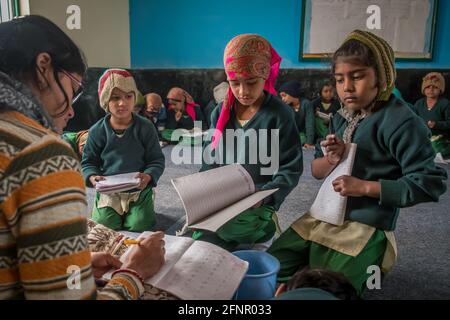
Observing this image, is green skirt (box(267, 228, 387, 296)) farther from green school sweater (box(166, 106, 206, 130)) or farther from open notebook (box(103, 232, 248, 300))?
green school sweater (box(166, 106, 206, 130))

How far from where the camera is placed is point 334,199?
1.38m

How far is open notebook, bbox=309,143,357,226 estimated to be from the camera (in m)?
1.32

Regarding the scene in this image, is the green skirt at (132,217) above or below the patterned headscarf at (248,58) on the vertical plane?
below

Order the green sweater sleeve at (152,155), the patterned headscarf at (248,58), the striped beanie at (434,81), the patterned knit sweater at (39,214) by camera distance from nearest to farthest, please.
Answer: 1. the patterned knit sweater at (39,214)
2. the patterned headscarf at (248,58)
3. the green sweater sleeve at (152,155)
4. the striped beanie at (434,81)

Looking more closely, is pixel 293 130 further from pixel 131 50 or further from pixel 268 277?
pixel 131 50

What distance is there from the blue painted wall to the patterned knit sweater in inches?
165

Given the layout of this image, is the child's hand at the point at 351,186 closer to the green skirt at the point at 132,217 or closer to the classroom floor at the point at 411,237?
the classroom floor at the point at 411,237

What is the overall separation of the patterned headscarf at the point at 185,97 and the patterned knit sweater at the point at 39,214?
393cm

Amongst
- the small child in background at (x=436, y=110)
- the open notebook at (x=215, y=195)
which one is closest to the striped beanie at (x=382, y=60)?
the open notebook at (x=215, y=195)

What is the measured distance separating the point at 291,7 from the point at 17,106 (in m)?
4.29

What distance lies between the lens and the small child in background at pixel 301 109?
430 cm

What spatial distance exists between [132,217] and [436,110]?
3399 millimetres

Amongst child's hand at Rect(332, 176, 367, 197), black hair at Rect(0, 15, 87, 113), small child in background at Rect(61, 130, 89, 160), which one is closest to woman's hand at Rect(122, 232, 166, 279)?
black hair at Rect(0, 15, 87, 113)

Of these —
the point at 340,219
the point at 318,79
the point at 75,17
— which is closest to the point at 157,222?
the point at 340,219
